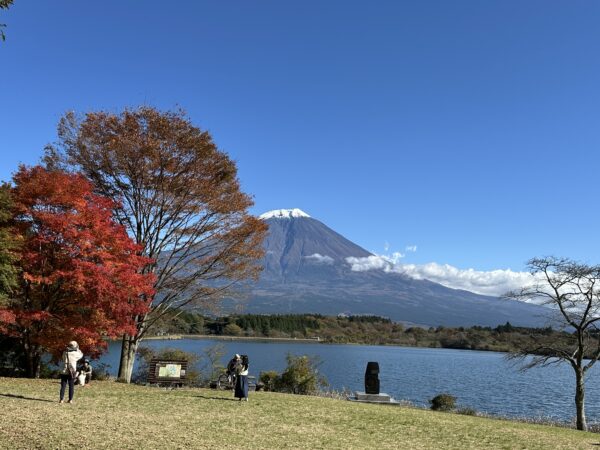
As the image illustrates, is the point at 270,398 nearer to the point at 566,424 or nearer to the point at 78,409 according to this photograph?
the point at 78,409

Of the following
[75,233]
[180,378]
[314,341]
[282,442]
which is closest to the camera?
[282,442]

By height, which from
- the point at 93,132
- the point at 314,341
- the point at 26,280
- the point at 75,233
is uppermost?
the point at 93,132

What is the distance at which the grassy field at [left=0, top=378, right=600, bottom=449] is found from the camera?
339 inches

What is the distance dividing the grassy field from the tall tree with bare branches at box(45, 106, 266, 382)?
23.2ft

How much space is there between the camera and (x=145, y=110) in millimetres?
20547

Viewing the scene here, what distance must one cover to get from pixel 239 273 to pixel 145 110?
8262 millimetres

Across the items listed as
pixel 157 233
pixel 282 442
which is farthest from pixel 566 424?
pixel 157 233

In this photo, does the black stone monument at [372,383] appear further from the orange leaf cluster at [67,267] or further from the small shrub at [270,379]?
the orange leaf cluster at [67,267]

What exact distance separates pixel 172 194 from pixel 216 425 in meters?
12.4

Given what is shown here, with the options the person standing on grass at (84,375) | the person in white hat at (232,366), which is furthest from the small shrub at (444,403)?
the person standing on grass at (84,375)

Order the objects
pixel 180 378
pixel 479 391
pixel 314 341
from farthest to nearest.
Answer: pixel 314 341 → pixel 479 391 → pixel 180 378

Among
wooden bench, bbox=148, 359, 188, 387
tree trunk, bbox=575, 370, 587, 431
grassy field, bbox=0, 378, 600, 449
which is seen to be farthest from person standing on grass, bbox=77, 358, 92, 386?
tree trunk, bbox=575, 370, 587, 431

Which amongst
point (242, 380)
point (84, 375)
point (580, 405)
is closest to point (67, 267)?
point (84, 375)

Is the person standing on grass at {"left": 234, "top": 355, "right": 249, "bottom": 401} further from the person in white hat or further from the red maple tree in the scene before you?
the red maple tree
